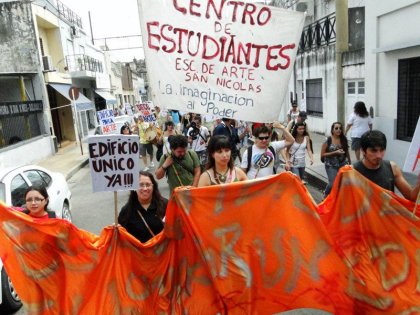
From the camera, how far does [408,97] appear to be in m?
9.38

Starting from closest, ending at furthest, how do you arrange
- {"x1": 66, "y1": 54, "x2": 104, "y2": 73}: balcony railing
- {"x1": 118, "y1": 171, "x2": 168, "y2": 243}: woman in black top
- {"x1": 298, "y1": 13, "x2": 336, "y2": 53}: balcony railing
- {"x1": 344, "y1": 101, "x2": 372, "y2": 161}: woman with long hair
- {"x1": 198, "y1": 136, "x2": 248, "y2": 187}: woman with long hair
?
{"x1": 118, "y1": 171, "x2": 168, "y2": 243}: woman in black top
{"x1": 198, "y1": 136, "x2": 248, "y2": 187}: woman with long hair
{"x1": 344, "y1": 101, "x2": 372, "y2": 161}: woman with long hair
{"x1": 298, "y1": 13, "x2": 336, "y2": 53}: balcony railing
{"x1": 66, "y1": 54, "x2": 104, "y2": 73}: balcony railing

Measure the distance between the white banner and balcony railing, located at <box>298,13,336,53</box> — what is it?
12995 mm

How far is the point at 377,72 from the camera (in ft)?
34.2

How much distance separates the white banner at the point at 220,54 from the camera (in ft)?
13.6

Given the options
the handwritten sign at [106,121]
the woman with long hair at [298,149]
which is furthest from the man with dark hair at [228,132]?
the handwritten sign at [106,121]

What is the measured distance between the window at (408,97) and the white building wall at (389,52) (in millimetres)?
119

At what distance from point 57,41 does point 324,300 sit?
2462cm

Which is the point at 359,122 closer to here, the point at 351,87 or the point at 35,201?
the point at 351,87

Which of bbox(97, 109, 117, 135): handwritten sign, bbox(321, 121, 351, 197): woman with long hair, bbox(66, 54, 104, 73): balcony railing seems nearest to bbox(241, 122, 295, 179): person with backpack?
bbox(321, 121, 351, 197): woman with long hair

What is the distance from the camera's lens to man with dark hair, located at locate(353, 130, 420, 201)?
3850mm

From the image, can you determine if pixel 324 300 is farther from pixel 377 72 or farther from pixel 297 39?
pixel 377 72

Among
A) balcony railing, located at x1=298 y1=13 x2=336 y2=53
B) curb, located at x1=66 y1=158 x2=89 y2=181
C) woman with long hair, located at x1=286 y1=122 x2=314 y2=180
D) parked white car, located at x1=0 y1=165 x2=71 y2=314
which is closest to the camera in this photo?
Answer: parked white car, located at x1=0 y1=165 x2=71 y2=314

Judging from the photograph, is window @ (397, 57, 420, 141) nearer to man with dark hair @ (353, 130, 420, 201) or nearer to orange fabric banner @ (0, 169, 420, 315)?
man with dark hair @ (353, 130, 420, 201)

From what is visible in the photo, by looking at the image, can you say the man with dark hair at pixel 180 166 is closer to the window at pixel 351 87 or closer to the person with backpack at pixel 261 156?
the person with backpack at pixel 261 156
